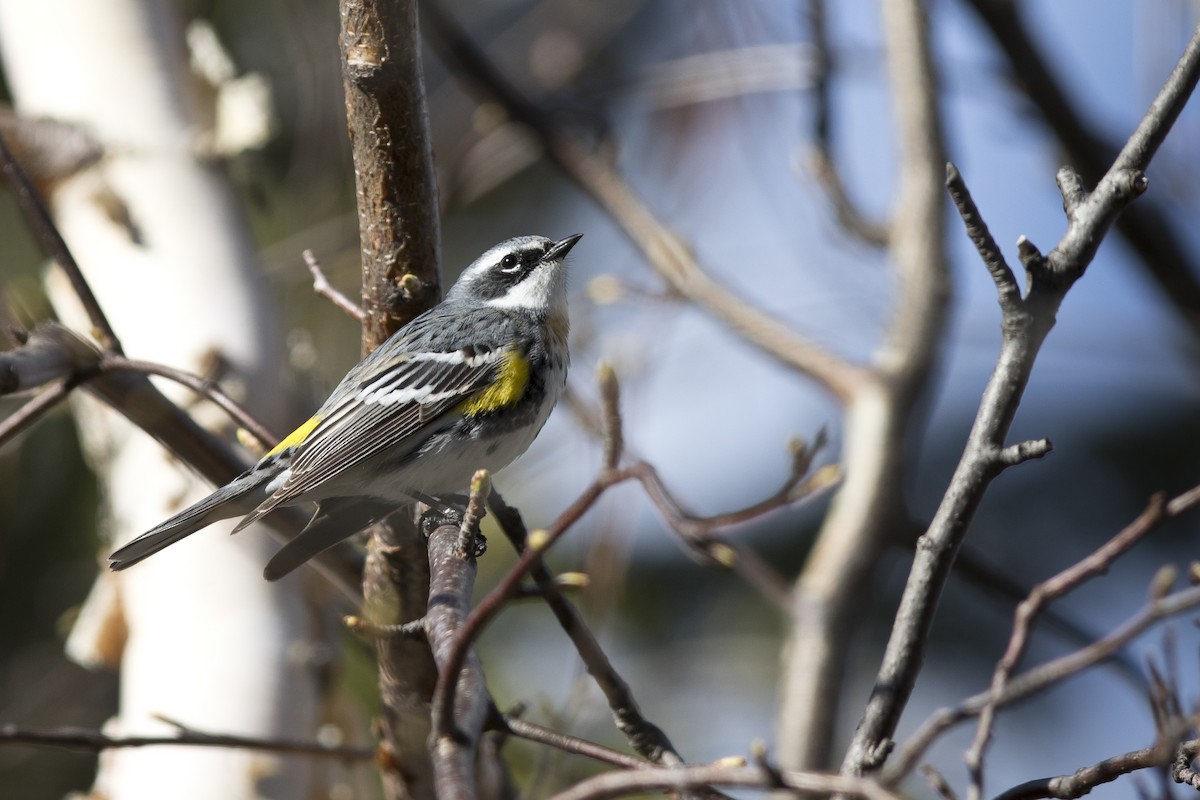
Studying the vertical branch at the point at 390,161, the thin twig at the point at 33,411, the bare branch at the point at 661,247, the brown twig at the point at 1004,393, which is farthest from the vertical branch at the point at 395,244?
the bare branch at the point at 661,247

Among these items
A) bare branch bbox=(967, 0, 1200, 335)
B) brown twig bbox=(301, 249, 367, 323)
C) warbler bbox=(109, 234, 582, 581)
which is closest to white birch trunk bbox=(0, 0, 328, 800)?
warbler bbox=(109, 234, 582, 581)

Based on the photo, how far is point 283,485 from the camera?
105 inches

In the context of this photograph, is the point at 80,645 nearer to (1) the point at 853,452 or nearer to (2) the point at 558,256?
(2) the point at 558,256

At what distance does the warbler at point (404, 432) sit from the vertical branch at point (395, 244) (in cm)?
11

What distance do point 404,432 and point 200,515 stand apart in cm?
57

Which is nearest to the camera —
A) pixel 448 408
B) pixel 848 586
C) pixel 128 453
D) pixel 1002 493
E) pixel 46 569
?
pixel 448 408

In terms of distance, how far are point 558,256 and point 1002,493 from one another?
425cm

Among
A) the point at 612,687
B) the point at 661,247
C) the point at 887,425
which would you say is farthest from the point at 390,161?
the point at 887,425

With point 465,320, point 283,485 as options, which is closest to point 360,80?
point 283,485

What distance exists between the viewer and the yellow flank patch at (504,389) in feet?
9.86

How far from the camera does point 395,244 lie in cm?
246

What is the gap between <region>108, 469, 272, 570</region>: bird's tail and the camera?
8.17 feet

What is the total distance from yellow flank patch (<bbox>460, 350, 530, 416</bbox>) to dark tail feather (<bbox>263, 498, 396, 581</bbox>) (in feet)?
1.26

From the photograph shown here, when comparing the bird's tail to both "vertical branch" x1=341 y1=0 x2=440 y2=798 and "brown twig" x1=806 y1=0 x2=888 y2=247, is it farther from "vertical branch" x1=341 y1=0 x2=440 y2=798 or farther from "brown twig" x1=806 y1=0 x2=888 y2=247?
"brown twig" x1=806 y1=0 x2=888 y2=247
